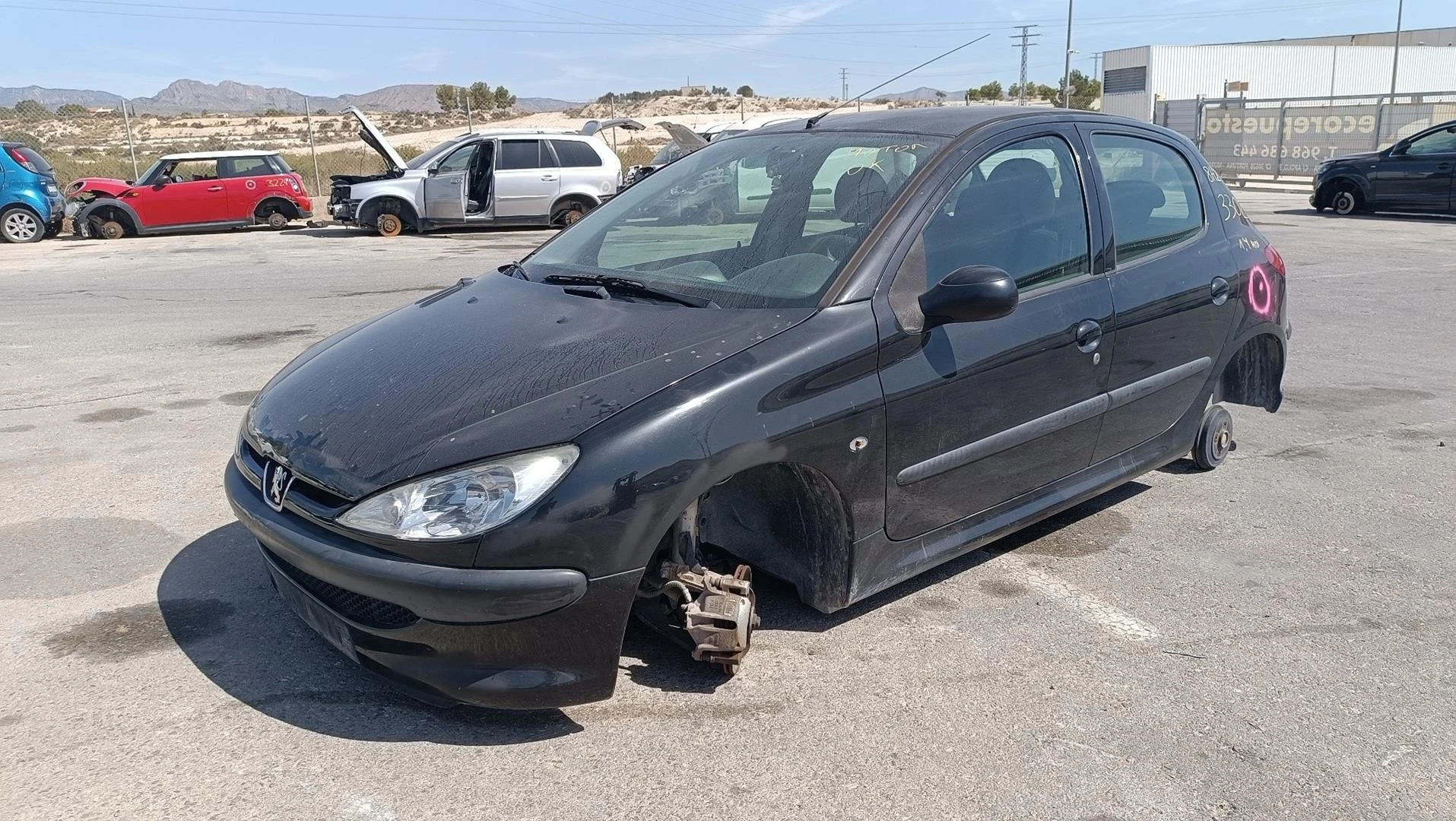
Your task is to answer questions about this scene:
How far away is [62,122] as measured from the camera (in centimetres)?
4719

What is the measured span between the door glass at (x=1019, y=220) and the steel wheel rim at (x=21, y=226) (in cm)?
1913

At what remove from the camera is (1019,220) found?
152 inches

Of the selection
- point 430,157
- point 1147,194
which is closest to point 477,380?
point 1147,194

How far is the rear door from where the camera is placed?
4.13 metres

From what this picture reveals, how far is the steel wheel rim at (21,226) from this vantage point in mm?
18078

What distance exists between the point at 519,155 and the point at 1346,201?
14.5m

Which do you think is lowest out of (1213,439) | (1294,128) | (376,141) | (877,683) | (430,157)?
(877,683)

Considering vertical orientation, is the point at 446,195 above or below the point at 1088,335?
above

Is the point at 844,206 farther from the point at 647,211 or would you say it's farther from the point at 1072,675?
the point at 1072,675

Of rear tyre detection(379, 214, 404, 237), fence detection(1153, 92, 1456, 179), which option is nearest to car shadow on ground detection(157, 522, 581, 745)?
rear tyre detection(379, 214, 404, 237)

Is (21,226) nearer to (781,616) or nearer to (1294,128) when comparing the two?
(781,616)

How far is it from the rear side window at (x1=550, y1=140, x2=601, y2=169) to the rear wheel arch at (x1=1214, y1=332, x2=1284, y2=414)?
15142 mm

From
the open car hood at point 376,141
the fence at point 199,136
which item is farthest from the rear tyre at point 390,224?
the fence at point 199,136

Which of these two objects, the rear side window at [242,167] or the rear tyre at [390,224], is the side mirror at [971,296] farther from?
the rear side window at [242,167]
